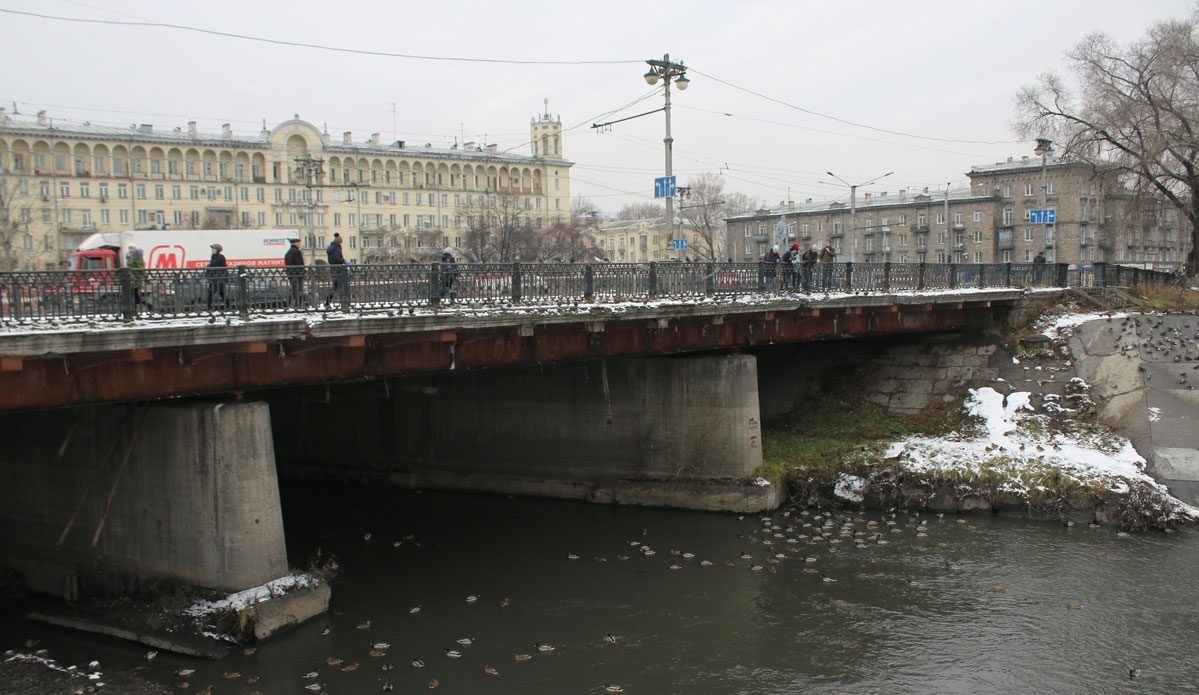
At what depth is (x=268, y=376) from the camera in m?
15.7

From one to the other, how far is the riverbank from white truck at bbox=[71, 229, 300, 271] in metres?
24.7

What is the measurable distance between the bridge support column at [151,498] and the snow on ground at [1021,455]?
16.5 m

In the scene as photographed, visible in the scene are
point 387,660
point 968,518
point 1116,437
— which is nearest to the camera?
point 387,660

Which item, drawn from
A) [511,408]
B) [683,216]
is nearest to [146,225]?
[683,216]

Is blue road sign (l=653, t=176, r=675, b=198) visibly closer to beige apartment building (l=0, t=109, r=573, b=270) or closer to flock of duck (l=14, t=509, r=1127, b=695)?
flock of duck (l=14, t=509, r=1127, b=695)

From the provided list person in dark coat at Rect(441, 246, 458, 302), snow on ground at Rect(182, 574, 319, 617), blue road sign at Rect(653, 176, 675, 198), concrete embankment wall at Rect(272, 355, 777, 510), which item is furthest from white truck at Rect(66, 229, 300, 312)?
blue road sign at Rect(653, 176, 675, 198)

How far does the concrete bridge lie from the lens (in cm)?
1428

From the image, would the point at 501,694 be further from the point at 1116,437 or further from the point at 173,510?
the point at 1116,437

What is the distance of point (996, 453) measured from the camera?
2391cm

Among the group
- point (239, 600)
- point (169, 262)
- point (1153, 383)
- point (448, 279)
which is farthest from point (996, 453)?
point (169, 262)

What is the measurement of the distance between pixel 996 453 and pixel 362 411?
717 inches

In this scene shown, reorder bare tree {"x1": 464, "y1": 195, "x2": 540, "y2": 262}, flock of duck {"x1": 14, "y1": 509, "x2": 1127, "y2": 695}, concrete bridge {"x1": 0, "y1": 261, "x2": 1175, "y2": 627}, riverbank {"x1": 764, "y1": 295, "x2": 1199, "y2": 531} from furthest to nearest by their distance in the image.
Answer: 1. bare tree {"x1": 464, "y1": 195, "x2": 540, "y2": 262}
2. riverbank {"x1": 764, "y1": 295, "x2": 1199, "y2": 531}
3. concrete bridge {"x1": 0, "y1": 261, "x2": 1175, "y2": 627}
4. flock of duck {"x1": 14, "y1": 509, "x2": 1127, "y2": 695}

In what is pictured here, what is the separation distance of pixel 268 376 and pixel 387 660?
5.31 metres

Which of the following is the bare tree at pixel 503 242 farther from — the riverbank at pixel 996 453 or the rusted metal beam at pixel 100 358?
the rusted metal beam at pixel 100 358
